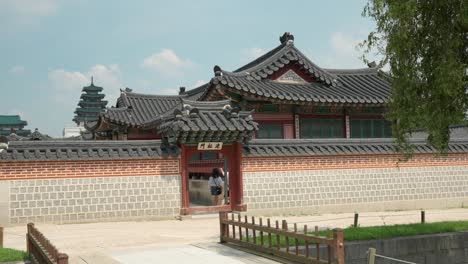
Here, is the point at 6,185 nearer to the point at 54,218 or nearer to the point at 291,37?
the point at 54,218

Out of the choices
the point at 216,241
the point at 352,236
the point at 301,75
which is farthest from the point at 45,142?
the point at 301,75

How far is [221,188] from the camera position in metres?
19.3

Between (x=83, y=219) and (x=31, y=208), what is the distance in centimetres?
143

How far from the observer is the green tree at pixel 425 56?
9.93m

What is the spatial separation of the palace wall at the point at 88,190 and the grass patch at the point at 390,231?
214 inches

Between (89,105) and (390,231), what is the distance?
65.0 meters

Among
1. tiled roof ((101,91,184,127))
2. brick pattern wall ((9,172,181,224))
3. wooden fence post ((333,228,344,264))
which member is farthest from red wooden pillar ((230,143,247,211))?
tiled roof ((101,91,184,127))

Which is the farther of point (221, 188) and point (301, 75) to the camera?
point (301, 75)

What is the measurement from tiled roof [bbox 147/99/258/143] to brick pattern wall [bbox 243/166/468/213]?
148 centimetres

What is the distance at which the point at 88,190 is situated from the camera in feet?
48.6

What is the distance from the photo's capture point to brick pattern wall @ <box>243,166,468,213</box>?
17.0 meters

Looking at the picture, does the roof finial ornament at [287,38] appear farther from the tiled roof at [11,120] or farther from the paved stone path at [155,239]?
the tiled roof at [11,120]

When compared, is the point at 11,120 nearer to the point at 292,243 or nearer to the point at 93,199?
the point at 93,199

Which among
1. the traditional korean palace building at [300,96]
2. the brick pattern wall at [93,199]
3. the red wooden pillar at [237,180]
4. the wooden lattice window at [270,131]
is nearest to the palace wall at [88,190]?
the brick pattern wall at [93,199]
